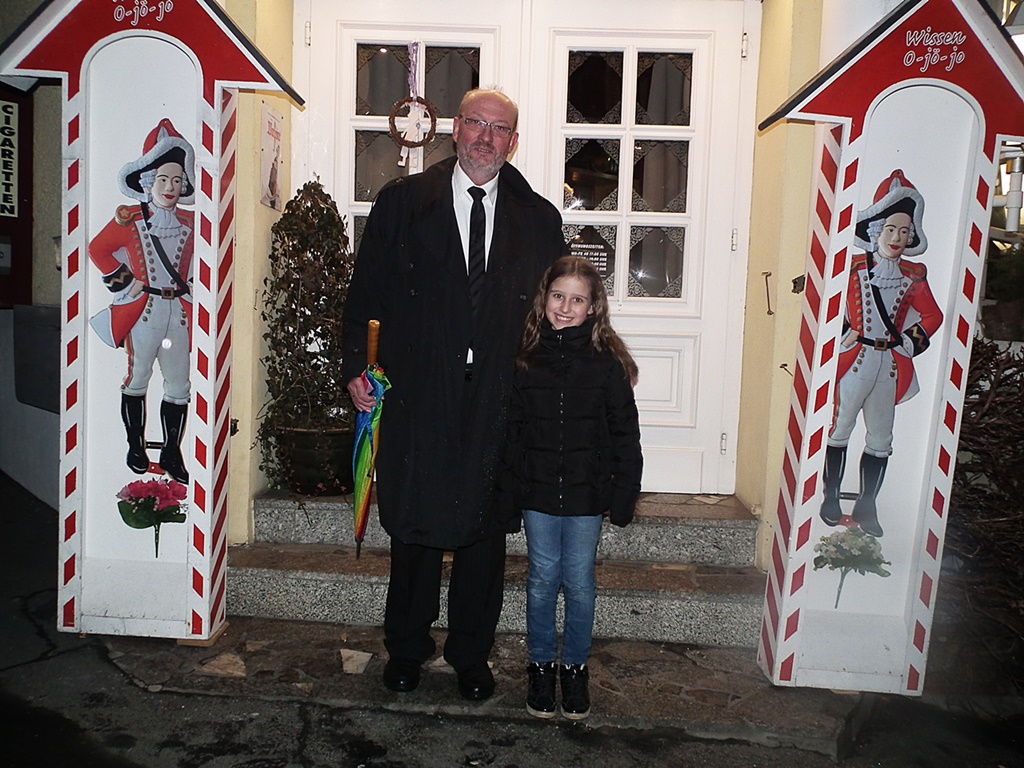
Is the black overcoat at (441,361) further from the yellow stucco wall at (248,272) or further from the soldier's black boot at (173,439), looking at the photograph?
the yellow stucco wall at (248,272)

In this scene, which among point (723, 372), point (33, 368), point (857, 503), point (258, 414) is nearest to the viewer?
point (857, 503)

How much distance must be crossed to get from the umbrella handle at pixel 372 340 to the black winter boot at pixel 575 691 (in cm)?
134

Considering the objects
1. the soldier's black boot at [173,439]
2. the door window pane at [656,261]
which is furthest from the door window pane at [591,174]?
the soldier's black boot at [173,439]

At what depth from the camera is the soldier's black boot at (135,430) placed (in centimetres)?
355

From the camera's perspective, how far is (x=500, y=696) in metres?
3.32

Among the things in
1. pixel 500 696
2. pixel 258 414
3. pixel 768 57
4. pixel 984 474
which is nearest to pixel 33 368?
pixel 258 414

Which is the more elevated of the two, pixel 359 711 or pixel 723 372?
pixel 723 372

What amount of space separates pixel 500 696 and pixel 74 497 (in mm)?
1915

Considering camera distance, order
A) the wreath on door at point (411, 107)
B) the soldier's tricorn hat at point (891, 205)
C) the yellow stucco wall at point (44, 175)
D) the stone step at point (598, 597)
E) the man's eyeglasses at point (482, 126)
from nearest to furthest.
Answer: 1. the man's eyeglasses at point (482, 126)
2. the soldier's tricorn hat at point (891, 205)
3. the stone step at point (598, 597)
4. the wreath on door at point (411, 107)
5. the yellow stucco wall at point (44, 175)

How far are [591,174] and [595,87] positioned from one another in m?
0.45

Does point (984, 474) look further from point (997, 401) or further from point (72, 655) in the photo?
point (72, 655)

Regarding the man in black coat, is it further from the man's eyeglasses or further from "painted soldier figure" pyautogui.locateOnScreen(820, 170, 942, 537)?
"painted soldier figure" pyautogui.locateOnScreen(820, 170, 942, 537)

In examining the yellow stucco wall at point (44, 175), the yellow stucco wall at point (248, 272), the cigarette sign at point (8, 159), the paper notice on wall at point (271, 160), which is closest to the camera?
the yellow stucco wall at point (248, 272)

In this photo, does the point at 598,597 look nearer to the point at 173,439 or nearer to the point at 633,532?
the point at 633,532
